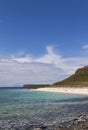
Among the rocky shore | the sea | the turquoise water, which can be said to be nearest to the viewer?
the rocky shore

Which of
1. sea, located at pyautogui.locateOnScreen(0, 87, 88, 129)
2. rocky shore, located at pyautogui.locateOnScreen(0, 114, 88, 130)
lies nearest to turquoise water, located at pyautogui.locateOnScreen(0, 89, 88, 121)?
sea, located at pyautogui.locateOnScreen(0, 87, 88, 129)

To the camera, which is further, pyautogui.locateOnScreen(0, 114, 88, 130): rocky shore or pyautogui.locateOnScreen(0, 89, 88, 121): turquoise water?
pyautogui.locateOnScreen(0, 89, 88, 121): turquoise water

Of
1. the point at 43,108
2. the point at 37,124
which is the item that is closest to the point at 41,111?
the point at 43,108

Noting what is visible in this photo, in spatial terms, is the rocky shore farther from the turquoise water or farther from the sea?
the turquoise water

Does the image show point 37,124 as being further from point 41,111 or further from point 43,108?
point 43,108

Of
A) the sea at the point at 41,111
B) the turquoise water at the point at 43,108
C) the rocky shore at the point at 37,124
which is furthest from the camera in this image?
the turquoise water at the point at 43,108

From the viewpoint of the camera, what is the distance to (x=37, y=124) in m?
26.4

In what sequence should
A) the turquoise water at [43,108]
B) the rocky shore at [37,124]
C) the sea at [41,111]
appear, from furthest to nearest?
the turquoise water at [43,108], the sea at [41,111], the rocky shore at [37,124]

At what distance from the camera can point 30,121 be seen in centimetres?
2828

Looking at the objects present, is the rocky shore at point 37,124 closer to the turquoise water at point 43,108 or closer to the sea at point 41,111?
the sea at point 41,111

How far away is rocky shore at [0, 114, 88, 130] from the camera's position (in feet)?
78.0

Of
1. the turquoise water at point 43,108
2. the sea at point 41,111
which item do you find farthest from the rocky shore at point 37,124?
the turquoise water at point 43,108

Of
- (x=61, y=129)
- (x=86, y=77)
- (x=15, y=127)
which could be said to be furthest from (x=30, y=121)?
(x=86, y=77)

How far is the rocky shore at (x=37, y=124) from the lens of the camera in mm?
23761
